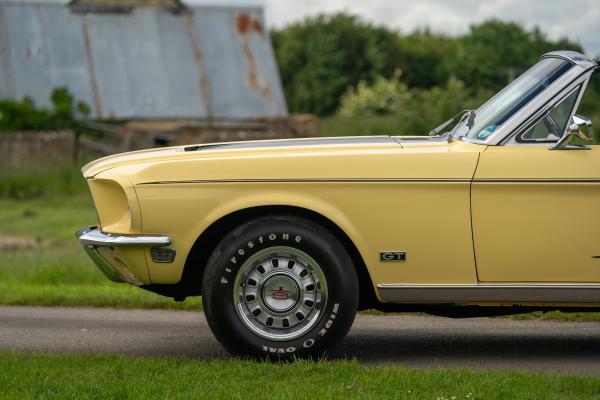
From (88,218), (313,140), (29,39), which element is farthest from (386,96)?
(313,140)

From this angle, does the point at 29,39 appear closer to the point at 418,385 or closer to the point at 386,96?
the point at 418,385

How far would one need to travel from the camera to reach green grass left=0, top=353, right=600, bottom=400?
582 centimetres

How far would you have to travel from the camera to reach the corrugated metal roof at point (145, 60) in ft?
A: 95.6

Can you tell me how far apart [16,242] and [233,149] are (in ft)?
40.6

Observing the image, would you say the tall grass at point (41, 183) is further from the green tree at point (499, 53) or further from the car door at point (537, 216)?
the green tree at point (499, 53)

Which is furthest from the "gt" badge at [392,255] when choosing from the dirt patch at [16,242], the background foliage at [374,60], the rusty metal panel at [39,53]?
the background foliage at [374,60]

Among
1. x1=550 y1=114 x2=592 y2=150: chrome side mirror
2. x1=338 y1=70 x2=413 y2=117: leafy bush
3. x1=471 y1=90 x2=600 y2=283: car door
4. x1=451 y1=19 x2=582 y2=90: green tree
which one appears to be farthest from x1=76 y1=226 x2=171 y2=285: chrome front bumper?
x1=338 y1=70 x2=413 y2=117: leafy bush

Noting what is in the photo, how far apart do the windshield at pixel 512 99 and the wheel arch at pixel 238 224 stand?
0.95 m

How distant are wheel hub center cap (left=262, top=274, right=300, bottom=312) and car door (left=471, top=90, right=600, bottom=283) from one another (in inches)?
39.7

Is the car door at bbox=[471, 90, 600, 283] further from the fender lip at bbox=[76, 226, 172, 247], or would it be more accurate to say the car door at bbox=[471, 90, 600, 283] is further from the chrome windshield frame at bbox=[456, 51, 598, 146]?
the fender lip at bbox=[76, 226, 172, 247]

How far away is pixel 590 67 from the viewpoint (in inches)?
268

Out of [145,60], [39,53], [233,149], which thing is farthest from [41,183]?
[233,149]

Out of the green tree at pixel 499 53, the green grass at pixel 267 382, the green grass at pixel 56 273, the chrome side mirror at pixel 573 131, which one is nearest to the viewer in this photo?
the green grass at pixel 267 382

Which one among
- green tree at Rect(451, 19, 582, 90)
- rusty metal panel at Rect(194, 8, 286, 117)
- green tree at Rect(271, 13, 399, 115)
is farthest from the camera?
green tree at Rect(271, 13, 399, 115)
